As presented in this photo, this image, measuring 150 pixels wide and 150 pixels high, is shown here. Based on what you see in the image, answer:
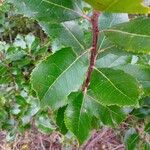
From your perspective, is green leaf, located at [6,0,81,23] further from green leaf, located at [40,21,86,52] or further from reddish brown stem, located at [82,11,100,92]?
green leaf, located at [40,21,86,52]

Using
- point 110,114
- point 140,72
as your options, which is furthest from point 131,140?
point 140,72

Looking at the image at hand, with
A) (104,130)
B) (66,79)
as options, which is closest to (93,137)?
(104,130)

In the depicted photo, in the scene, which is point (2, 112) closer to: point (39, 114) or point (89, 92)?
point (39, 114)

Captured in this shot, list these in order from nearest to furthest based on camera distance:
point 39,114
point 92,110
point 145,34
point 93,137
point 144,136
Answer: point 145,34
point 92,110
point 144,136
point 39,114
point 93,137

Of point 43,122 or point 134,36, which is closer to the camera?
point 134,36

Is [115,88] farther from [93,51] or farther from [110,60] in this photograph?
[110,60]

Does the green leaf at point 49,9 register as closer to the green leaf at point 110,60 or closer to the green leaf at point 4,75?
the green leaf at point 110,60

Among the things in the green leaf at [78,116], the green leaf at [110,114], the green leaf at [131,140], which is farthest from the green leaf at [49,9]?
the green leaf at [131,140]
